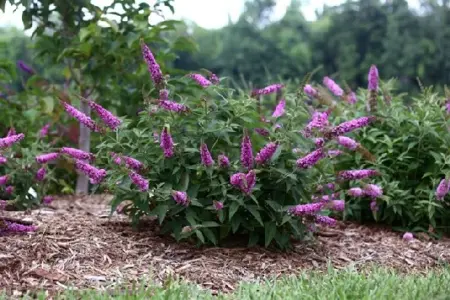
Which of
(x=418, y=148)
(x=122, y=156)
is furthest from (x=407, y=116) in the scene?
(x=122, y=156)

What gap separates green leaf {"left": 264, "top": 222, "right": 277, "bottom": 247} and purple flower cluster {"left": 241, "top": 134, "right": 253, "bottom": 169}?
43 centimetres

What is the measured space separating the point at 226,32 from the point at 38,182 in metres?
36.8

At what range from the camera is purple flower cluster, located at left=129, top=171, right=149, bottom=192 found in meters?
3.75

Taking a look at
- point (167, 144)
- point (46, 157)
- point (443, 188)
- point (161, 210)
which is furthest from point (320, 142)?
point (46, 157)

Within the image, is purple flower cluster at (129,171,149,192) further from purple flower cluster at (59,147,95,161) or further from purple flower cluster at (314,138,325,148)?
purple flower cluster at (314,138,325,148)

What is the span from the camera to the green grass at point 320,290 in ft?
9.53

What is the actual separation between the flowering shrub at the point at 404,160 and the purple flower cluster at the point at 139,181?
1.96 m

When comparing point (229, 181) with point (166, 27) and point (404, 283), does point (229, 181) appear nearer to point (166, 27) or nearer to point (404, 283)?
point (404, 283)

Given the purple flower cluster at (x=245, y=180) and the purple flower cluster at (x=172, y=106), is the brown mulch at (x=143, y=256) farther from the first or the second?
the purple flower cluster at (x=172, y=106)

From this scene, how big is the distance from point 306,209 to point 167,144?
3.10 ft

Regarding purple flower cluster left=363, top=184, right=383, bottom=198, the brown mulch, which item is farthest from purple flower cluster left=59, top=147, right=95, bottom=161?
purple flower cluster left=363, top=184, right=383, bottom=198

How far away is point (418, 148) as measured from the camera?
17.2 ft

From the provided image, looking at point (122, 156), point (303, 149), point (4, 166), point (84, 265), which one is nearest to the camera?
point (84, 265)

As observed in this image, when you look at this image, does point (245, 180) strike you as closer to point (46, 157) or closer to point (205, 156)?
point (205, 156)
